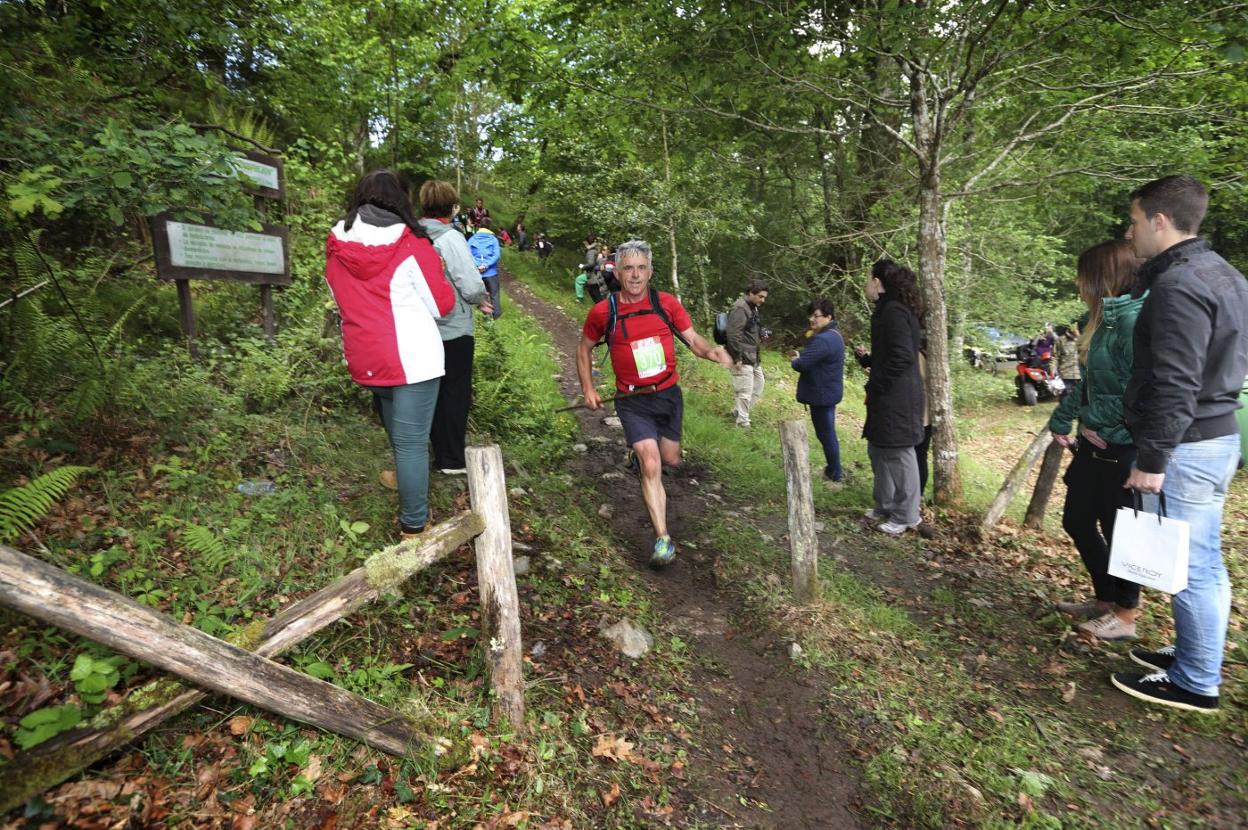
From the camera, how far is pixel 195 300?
22.8 feet

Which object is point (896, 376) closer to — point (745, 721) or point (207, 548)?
point (745, 721)

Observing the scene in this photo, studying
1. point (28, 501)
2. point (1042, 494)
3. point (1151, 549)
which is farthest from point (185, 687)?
point (1042, 494)

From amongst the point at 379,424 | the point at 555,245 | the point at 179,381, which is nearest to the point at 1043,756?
the point at 379,424

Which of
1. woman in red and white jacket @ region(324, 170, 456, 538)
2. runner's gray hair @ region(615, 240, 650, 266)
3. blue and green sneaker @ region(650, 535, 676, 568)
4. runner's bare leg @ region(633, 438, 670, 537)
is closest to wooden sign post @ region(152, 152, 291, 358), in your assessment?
woman in red and white jacket @ region(324, 170, 456, 538)

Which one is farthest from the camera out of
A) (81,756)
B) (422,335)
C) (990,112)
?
(990,112)

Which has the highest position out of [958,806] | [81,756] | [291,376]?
[291,376]

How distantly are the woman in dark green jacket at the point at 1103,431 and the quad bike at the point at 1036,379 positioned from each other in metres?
14.6

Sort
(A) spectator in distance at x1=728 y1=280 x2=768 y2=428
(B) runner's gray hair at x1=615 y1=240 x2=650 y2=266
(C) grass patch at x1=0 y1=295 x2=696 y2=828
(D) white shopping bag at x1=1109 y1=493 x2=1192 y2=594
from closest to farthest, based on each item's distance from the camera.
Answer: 1. (C) grass patch at x1=0 y1=295 x2=696 y2=828
2. (D) white shopping bag at x1=1109 y1=493 x2=1192 y2=594
3. (B) runner's gray hair at x1=615 y1=240 x2=650 y2=266
4. (A) spectator in distance at x1=728 y1=280 x2=768 y2=428

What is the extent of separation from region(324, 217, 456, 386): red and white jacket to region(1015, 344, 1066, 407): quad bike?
18.0 meters

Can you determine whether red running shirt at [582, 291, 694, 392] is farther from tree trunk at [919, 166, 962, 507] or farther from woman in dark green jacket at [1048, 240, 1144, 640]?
tree trunk at [919, 166, 962, 507]

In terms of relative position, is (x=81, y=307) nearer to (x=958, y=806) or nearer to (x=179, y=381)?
(x=179, y=381)

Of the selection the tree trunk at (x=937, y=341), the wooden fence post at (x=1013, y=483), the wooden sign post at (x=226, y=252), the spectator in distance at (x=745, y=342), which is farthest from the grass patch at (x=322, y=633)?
the spectator in distance at (x=745, y=342)

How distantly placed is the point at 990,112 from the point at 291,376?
360 inches

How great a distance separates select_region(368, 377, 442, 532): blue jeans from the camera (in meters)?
3.53
